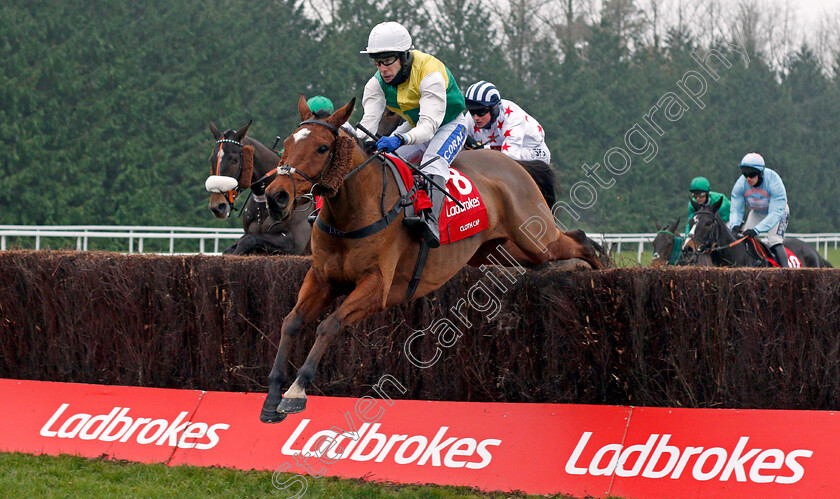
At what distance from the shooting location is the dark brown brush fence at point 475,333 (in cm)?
504

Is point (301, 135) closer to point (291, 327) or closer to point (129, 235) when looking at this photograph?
point (291, 327)

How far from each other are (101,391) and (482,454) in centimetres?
238

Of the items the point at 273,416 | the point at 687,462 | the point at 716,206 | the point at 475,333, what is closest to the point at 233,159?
the point at 475,333

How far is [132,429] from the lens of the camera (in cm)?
516

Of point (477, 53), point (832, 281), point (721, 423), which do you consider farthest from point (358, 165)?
point (477, 53)

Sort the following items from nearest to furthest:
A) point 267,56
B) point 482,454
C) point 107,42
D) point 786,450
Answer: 1. point 786,450
2. point 482,454
3. point 107,42
4. point 267,56

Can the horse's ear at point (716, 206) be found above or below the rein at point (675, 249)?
above

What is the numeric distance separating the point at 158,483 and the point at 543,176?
3298mm

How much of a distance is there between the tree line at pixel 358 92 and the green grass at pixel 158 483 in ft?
42.4

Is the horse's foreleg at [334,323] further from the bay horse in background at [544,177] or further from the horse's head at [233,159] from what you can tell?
the horse's head at [233,159]

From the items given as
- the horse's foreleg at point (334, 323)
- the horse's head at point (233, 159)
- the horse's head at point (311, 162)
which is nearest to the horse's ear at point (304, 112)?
the horse's head at point (311, 162)

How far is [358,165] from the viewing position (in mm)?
4469

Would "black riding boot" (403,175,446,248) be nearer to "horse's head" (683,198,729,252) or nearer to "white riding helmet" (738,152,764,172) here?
"horse's head" (683,198,729,252)

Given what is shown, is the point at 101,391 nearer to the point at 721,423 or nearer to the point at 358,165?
the point at 358,165
